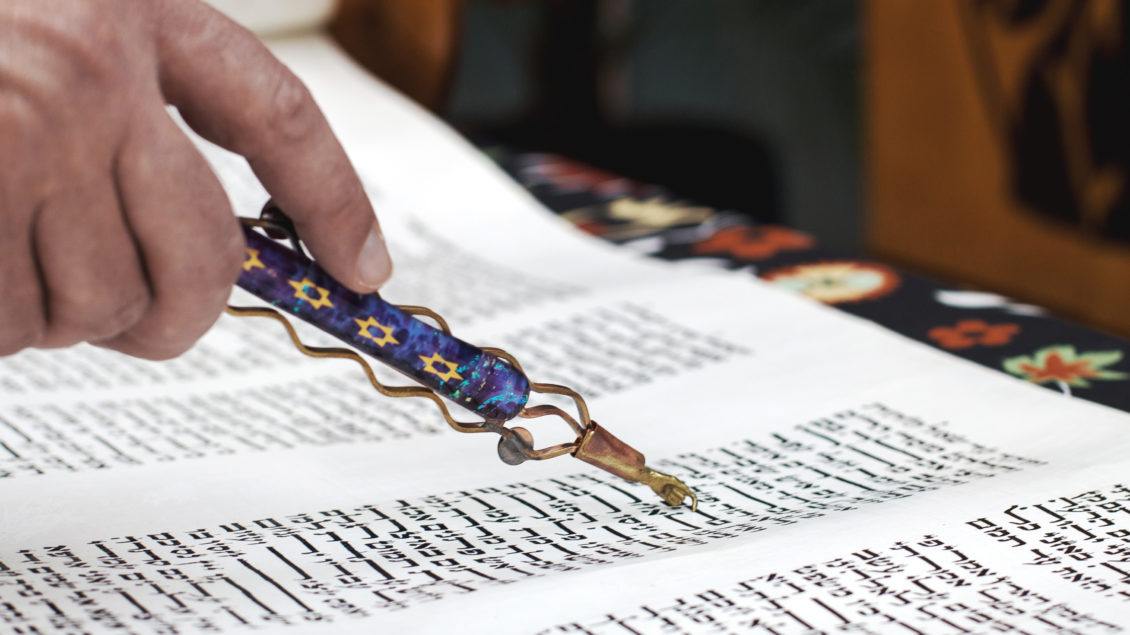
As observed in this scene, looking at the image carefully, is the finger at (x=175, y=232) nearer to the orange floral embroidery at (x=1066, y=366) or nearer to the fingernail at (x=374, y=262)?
the fingernail at (x=374, y=262)

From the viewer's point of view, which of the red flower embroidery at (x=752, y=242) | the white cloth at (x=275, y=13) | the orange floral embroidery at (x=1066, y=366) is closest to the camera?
the orange floral embroidery at (x=1066, y=366)

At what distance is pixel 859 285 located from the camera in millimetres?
563

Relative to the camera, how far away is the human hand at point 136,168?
0.26 m

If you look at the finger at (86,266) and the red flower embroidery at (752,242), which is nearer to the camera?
the finger at (86,266)

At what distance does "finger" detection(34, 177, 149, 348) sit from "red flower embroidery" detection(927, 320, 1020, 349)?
1.05 ft

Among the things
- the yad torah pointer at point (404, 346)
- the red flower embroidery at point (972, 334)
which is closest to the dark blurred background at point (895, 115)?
the red flower embroidery at point (972, 334)

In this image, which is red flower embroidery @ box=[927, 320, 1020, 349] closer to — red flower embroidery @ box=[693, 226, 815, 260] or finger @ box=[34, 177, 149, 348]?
red flower embroidery @ box=[693, 226, 815, 260]

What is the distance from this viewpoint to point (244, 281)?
325mm

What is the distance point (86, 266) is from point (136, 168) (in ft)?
0.08

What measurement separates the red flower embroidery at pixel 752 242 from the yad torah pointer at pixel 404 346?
0.30m

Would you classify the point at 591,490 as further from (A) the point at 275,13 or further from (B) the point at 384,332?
(A) the point at 275,13

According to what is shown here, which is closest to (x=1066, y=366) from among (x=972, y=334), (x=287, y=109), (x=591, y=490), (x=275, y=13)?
(x=972, y=334)

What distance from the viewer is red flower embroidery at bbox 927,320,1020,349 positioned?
1.60 ft

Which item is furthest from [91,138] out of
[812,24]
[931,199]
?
[812,24]
